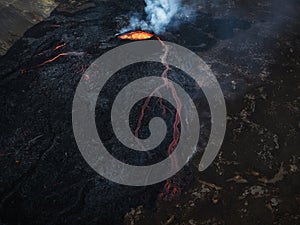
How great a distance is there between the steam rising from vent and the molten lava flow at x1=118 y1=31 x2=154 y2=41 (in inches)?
7.9

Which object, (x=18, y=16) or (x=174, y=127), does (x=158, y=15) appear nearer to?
(x=18, y=16)

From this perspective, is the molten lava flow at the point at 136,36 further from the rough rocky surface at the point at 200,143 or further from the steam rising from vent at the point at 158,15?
the rough rocky surface at the point at 200,143

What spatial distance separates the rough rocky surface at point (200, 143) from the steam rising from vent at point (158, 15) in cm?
33

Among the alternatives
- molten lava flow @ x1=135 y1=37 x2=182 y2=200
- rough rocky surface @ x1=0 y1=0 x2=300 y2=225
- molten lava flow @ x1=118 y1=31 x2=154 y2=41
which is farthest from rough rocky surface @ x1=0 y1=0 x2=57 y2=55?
molten lava flow @ x1=135 y1=37 x2=182 y2=200

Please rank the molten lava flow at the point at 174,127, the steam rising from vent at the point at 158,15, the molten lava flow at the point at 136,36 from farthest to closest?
the steam rising from vent at the point at 158,15 → the molten lava flow at the point at 136,36 → the molten lava flow at the point at 174,127

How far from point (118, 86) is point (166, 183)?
254 cm

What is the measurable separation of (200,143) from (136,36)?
379 centimetres

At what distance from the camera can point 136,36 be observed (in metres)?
8.05

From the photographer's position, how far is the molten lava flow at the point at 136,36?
26.2 feet

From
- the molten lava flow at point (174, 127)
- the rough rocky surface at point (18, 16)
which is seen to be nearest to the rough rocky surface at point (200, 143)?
the molten lava flow at point (174, 127)

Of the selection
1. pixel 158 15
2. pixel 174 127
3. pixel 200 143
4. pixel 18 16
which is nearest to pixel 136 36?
pixel 158 15

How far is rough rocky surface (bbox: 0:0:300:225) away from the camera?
4.83 metres

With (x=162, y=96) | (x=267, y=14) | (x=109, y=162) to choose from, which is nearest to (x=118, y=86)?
(x=162, y=96)

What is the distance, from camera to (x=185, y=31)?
8391 mm
